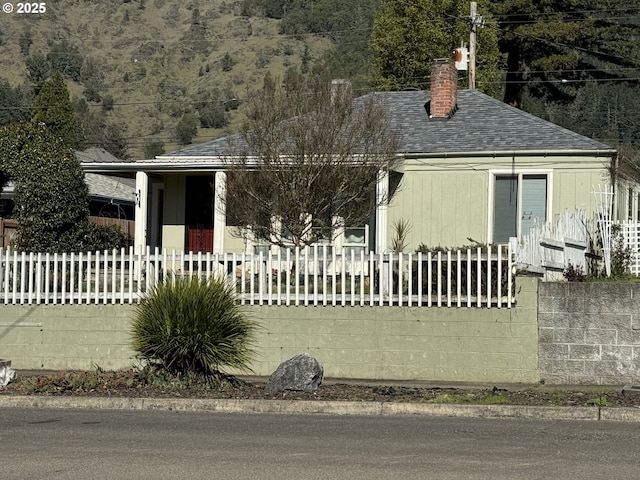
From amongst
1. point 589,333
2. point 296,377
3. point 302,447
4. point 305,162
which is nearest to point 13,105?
point 305,162

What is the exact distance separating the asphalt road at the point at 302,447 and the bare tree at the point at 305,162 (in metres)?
8.92

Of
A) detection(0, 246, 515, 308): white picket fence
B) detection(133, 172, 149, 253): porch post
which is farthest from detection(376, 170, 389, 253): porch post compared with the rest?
detection(0, 246, 515, 308): white picket fence

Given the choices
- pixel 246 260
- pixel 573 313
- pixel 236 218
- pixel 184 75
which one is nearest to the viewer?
pixel 573 313

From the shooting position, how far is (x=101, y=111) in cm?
9844

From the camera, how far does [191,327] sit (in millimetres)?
13570

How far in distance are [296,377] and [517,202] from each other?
35.1 ft

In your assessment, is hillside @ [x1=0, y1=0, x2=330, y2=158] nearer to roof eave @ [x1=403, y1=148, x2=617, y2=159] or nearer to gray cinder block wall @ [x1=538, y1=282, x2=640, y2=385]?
roof eave @ [x1=403, y1=148, x2=617, y2=159]

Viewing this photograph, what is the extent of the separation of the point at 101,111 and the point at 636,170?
7863cm

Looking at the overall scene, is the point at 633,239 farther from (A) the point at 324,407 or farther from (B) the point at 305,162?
(A) the point at 324,407

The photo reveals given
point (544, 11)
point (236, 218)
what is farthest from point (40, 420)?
point (544, 11)

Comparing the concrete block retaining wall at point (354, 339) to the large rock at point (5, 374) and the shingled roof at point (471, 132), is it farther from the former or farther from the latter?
the shingled roof at point (471, 132)

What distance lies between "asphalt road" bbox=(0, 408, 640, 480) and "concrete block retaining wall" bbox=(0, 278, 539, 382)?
3418 millimetres

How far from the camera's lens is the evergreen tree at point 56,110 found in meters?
52.9

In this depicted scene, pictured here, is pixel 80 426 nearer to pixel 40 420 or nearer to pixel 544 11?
pixel 40 420
